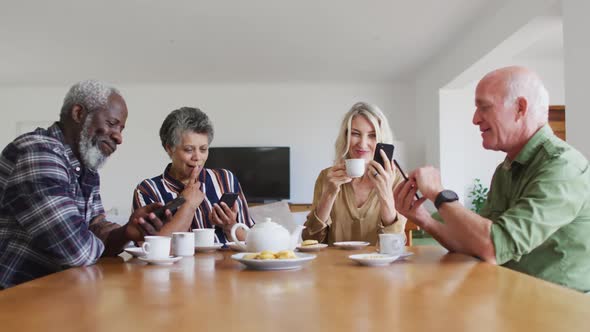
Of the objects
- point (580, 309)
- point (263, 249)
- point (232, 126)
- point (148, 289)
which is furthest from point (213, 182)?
point (232, 126)

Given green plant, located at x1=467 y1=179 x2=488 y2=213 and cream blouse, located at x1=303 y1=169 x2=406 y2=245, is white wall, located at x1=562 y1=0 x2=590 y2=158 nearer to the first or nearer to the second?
cream blouse, located at x1=303 y1=169 x2=406 y2=245

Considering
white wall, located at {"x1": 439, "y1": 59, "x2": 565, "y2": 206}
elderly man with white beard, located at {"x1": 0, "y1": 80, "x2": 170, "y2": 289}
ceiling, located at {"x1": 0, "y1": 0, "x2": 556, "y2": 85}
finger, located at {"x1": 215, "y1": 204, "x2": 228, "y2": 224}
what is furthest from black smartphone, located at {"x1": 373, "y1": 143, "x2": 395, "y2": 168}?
white wall, located at {"x1": 439, "y1": 59, "x2": 565, "y2": 206}

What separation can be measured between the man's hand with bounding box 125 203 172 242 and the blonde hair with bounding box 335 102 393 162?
0.91 m

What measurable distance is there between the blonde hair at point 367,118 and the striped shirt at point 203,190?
520 millimetres

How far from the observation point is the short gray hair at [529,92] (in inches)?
61.6

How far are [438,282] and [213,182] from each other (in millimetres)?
1483

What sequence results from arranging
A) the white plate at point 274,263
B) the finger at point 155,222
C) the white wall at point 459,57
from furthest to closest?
the white wall at point 459,57 → the finger at point 155,222 → the white plate at point 274,263

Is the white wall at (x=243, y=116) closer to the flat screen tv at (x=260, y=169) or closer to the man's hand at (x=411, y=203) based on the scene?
the flat screen tv at (x=260, y=169)

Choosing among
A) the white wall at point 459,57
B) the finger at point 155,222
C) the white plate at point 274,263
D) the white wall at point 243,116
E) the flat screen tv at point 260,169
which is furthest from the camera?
the white wall at point 243,116

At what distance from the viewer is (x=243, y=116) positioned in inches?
322

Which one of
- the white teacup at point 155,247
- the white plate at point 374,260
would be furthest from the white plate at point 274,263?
the white teacup at point 155,247

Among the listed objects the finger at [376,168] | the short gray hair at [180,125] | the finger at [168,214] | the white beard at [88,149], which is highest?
the short gray hair at [180,125]

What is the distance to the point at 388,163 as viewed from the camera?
6.37 feet

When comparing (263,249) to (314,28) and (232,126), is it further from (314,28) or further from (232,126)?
(232,126)
